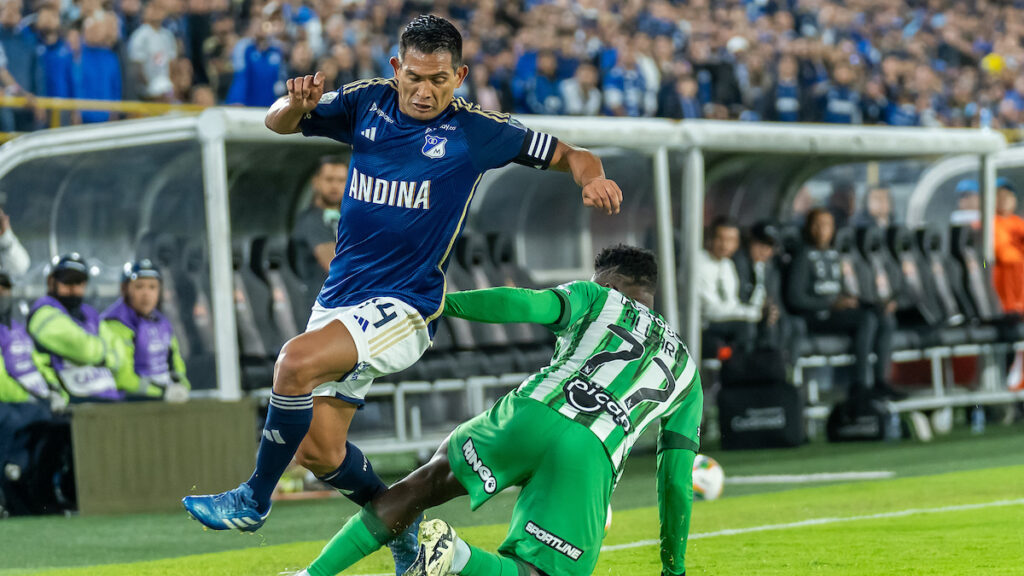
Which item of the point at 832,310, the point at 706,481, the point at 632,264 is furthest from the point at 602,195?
the point at 832,310

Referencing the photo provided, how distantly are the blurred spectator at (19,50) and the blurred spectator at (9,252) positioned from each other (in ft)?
6.87

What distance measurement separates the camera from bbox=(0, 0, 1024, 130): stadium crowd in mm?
12570

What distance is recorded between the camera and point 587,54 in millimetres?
16562

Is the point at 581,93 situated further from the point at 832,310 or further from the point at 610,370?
the point at 610,370

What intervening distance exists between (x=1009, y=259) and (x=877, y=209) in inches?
51.9

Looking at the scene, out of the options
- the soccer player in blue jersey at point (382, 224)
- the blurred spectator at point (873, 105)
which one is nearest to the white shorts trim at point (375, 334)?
the soccer player in blue jersey at point (382, 224)

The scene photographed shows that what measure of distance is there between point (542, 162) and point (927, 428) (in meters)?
8.29

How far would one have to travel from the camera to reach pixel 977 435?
1275 centimetres

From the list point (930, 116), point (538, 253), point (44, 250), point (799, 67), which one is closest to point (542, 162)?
point (44, 250)

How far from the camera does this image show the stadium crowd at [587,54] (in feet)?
41.2

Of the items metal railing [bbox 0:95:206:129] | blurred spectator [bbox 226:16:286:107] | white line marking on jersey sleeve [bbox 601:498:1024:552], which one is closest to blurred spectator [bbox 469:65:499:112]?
blurred spectator [bbox 226:16:286:107]

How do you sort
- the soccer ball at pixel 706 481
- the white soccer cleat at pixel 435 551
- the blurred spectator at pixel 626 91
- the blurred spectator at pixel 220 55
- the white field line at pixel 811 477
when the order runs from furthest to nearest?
the blurred spectator at pixel 626 91
the blurred spectator at pixel 220 55
the white field line at pixel 811 477
the soccer ball at pixel 706 481
the white soccer cleat at pixel 435 551

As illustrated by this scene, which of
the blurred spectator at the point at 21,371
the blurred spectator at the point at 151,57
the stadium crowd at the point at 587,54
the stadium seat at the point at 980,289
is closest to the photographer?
the blurred spectator at the point at 21,371

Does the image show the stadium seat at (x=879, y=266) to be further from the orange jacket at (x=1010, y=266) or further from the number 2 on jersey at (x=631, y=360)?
the number 2 on jersey at (x=631, y=360)
